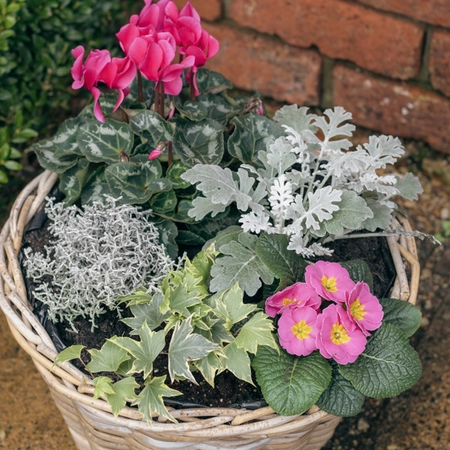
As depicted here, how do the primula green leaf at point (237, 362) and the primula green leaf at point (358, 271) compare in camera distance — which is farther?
the primula green leaf at point (358, 271)

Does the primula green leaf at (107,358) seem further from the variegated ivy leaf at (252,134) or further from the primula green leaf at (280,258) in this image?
the variegated ivy leaf at (252,134)

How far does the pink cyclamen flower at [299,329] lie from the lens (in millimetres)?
1231

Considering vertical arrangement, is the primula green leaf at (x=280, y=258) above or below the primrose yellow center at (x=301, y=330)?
above

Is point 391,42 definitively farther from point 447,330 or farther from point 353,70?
point 447,330

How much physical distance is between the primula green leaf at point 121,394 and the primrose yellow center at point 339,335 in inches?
14.3

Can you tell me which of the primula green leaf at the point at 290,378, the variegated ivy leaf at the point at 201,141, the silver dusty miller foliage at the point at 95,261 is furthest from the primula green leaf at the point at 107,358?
the variegated ivy leaf at the point at 201,141

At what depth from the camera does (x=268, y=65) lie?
238cm

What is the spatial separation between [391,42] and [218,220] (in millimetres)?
1010

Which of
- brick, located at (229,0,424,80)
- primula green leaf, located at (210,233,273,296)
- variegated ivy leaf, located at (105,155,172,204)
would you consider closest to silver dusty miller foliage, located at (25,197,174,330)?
variegated ivy leaf, located at (105,155,172,204)

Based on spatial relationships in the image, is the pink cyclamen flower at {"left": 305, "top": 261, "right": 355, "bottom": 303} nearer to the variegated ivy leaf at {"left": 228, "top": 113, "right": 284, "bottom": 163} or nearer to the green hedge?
the variegated ivy leaf at {"left": 228, "top": 113, "right": 284, "bottom": 163}

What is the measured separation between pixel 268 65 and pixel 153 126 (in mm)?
1035

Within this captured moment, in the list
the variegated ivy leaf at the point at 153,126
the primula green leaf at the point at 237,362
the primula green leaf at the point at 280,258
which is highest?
the variegated ivy leaf at the point at 153,126

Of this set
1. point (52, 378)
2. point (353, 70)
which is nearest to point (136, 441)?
point (52, 378)

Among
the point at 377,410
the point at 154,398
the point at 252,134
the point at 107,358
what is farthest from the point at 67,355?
the point at 377,410
